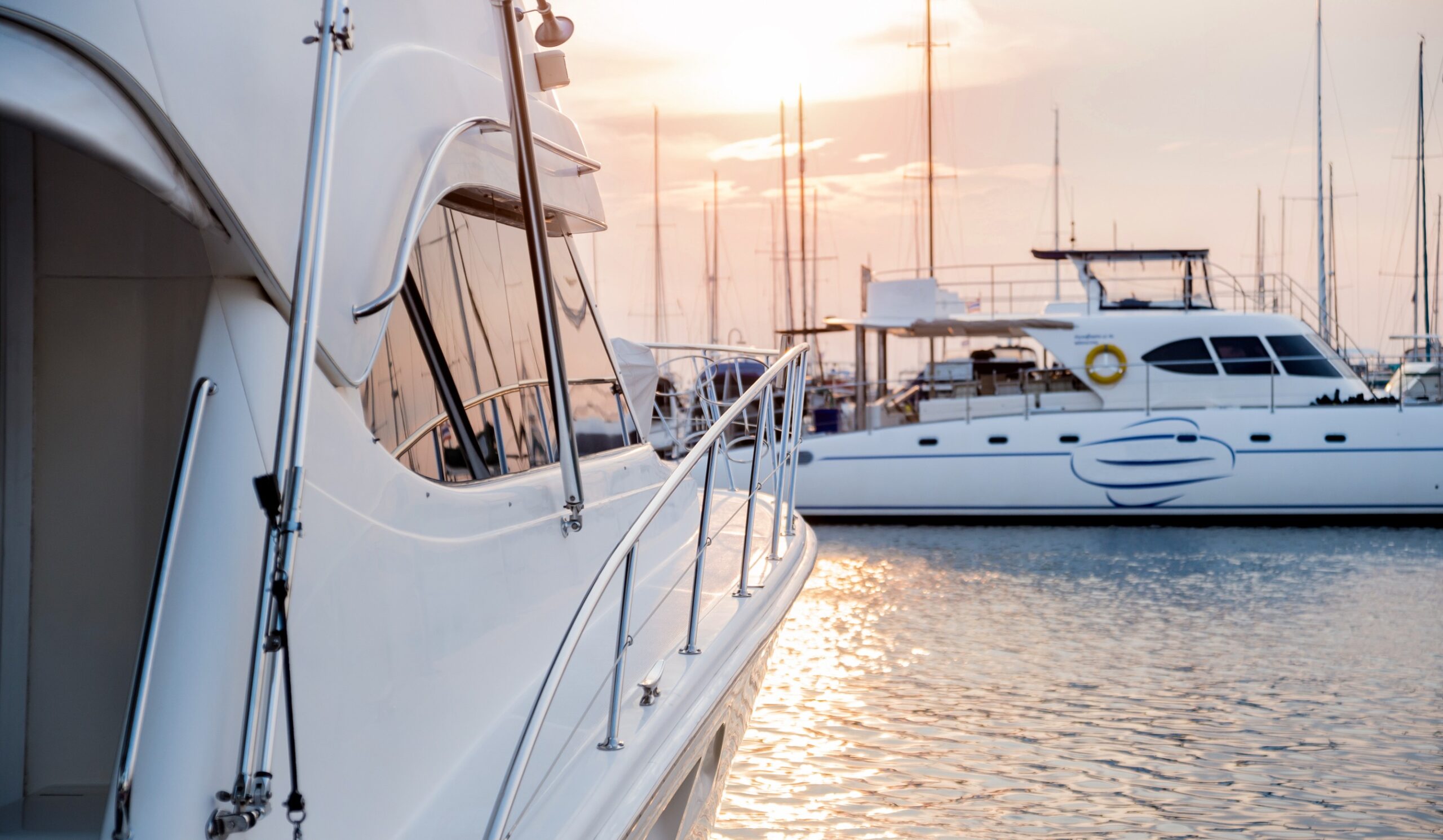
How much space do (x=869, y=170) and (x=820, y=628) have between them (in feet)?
47.5

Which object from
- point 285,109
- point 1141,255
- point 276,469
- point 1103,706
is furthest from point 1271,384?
point 276,469

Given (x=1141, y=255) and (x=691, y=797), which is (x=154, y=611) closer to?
(x=691, y=797)

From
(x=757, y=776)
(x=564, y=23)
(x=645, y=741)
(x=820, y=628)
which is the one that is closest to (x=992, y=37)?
(x=820, y=628)

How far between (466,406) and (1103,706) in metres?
4.49

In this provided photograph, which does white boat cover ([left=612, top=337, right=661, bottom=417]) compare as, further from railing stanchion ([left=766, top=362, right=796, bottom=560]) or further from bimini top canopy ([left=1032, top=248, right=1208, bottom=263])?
bimini top canopy ([left=1032, top=248, right=1208, bottom=263])

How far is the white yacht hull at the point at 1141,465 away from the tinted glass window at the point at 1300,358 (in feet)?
3.32

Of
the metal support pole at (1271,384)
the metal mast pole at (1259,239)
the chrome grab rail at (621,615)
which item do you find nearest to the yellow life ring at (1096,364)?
the metal support pole at (1271,384)

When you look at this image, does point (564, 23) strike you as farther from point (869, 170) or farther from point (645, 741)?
point (869, 170)

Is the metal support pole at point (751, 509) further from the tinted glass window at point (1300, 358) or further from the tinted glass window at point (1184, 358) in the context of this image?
the tinted glass window at point (1300, 358)

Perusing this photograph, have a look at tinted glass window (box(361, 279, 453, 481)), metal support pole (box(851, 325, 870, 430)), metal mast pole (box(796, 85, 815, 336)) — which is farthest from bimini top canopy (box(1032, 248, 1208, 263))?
tinted glass window (box(361, 279, 453, 481))

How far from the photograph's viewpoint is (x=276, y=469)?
135 centimetres

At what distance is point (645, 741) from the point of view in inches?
80.7

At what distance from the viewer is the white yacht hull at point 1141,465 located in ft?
42.8

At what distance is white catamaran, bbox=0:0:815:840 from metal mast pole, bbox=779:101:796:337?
2152 cm
